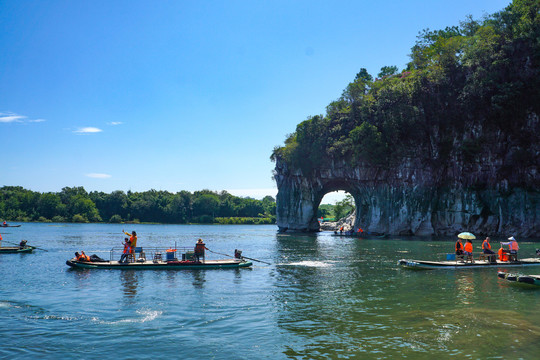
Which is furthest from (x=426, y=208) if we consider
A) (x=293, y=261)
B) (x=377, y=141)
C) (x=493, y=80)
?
A: (x=293, y=261)

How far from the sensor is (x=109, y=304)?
18.9 meters

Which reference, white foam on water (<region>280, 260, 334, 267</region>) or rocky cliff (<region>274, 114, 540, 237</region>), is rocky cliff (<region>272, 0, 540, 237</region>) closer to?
rocky cliff (<region>274, 114, 540, 237</region>)

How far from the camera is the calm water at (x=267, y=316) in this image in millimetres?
12594

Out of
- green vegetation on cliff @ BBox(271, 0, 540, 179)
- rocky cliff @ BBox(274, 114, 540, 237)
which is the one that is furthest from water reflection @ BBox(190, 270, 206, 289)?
rocky cliff @ BBox(274, 114, 540, 237)

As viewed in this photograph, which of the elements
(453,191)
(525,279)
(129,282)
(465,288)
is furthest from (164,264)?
(453,191)

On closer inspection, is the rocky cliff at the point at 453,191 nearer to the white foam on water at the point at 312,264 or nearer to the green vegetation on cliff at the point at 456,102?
the green vegetation on cliff at the point at 456,102

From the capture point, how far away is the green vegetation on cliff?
6216 cm

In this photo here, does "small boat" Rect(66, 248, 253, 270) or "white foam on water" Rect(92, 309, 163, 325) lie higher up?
"small boat" Rect(66, 248, 253, 270)

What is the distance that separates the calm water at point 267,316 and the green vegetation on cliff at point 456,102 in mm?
44241

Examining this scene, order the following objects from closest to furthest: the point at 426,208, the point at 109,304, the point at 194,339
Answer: the point at 194,339 → the point at 109,304 → the point at 426,208

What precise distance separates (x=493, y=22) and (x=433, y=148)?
73.4ft

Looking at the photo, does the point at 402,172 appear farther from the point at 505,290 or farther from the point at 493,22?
the point at 505,290

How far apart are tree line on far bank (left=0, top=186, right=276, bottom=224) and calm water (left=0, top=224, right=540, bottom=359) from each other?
145 meters

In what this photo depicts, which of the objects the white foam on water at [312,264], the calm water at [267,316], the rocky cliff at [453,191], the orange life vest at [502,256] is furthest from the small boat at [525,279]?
the rocky cliff at [453,191]
